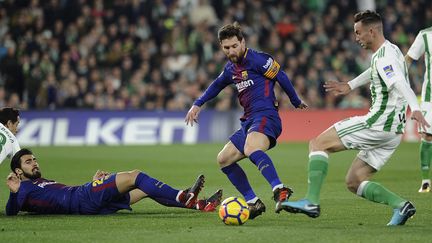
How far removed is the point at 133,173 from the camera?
9.33 metres

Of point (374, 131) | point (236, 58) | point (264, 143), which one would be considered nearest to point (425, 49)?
point (236, 58)

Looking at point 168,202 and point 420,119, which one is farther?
point 168,202

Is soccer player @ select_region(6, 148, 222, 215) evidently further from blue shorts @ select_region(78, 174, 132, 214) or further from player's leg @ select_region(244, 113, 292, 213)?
player's leg @ select_region(244, 113, 292, 213)

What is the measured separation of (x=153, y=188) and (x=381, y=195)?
237cm

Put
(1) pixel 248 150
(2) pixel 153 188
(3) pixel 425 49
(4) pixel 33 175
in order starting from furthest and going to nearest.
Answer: (3) pixel 425 49, (4) pixel 33 175, (2) pixel 153 188, (1) pixel 248 150

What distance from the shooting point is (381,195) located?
8.45 meters

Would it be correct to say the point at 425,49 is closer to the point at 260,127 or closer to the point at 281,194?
the point at 260,127

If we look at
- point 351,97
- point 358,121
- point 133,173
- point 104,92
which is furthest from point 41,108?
point 358,121

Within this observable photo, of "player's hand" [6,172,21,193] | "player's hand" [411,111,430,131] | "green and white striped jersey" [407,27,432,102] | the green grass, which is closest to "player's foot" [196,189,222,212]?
the green grass

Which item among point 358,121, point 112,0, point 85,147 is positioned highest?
point 112,0

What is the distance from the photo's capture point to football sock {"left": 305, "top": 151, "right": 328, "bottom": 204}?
27.0 feet

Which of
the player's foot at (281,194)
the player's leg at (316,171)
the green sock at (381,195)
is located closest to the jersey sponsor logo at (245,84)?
the player's foot at (281,194)

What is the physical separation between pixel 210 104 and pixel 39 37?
4.96m

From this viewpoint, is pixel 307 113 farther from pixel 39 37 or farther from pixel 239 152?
pixel 239 152
